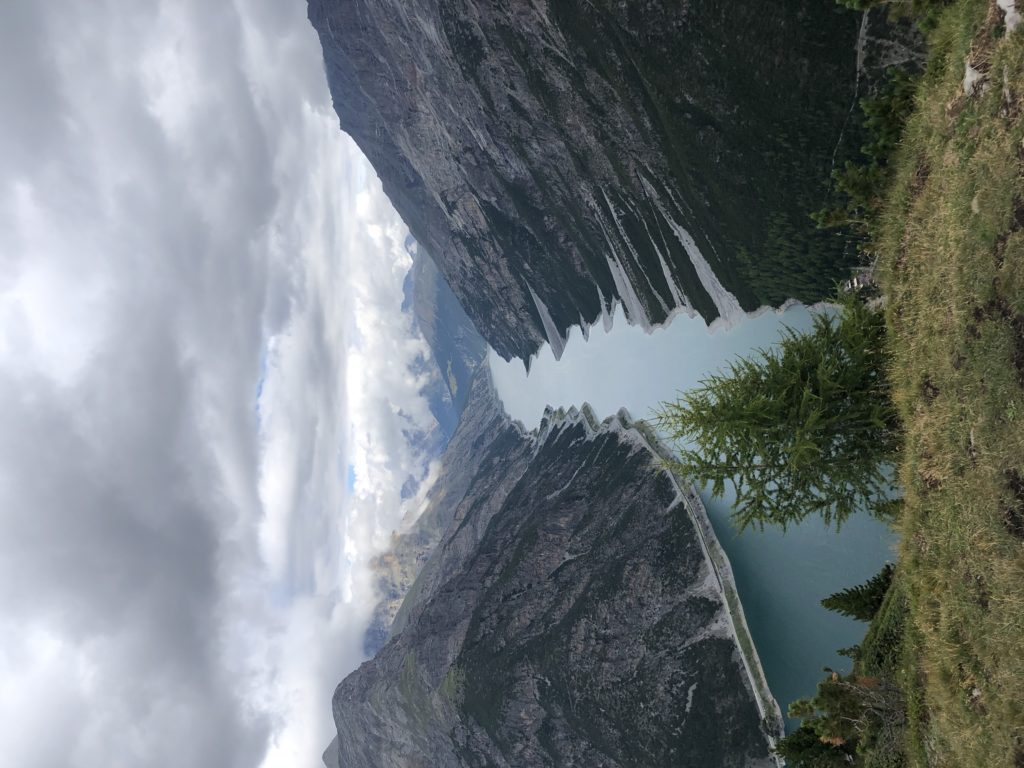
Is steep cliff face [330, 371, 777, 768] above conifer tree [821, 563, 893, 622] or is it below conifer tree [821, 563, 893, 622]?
above

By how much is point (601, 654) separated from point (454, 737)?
42166 millimetres

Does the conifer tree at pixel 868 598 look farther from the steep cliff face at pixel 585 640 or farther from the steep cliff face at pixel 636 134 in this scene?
the steep cliff face at pixel 636 134

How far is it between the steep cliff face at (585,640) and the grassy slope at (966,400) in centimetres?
2487

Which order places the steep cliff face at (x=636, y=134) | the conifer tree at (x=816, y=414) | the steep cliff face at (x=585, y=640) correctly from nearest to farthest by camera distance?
A: the conifer tree at (x=816, y=414), the steep cliff face at (x=636, y=134), the steep cliff face at (x=585, y=640)

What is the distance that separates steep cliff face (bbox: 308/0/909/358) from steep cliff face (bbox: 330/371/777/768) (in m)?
23.6

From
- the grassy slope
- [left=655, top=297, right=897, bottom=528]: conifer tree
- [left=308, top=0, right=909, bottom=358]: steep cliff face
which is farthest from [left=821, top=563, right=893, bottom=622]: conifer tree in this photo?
[left=308, top=0, right=909, bottom=358]: steep cliff face

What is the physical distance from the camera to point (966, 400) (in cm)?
2041

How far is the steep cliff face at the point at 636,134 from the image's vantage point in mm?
43812

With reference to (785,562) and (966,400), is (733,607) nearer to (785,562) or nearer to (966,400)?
(785,562)

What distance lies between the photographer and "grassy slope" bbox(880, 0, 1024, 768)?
18047mm

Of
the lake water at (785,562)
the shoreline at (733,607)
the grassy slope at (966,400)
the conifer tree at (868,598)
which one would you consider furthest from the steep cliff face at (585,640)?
the grassy slope at (966,400)

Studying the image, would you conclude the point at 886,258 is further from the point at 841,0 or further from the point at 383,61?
the point at 383,61

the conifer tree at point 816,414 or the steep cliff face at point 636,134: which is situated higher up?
the steep cliff face at point 636,134

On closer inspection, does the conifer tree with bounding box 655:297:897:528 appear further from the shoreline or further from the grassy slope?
the shoreline
